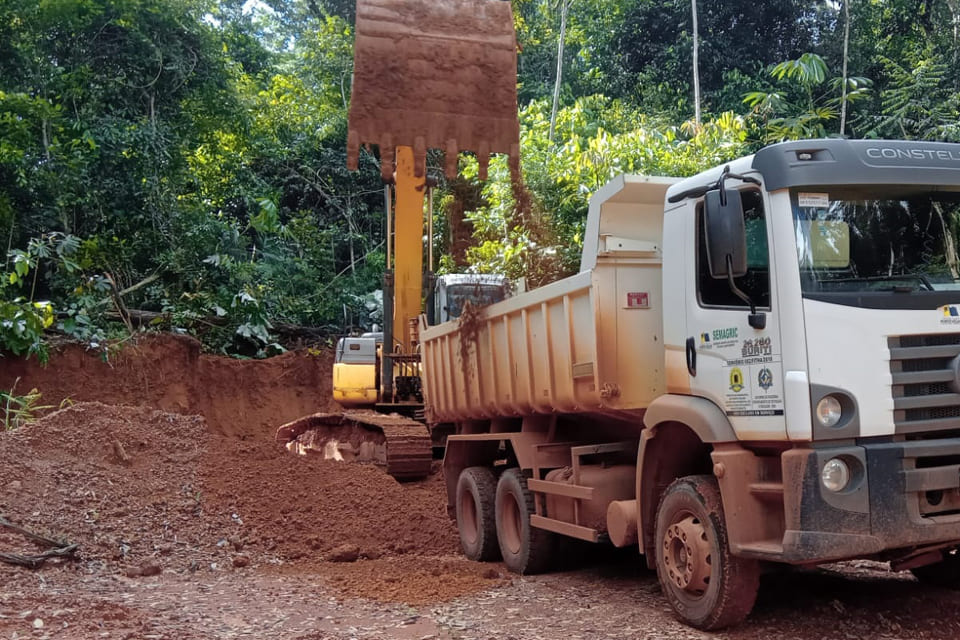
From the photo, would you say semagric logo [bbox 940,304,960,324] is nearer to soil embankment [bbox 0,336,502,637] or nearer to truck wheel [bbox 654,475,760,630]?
truck wheel [bbox 654,475,760,630]

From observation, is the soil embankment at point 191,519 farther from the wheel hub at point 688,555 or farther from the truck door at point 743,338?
the truck door at point 743,338

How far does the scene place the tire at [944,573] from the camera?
20.1ft

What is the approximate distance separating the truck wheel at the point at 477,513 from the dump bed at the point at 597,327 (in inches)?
38.6

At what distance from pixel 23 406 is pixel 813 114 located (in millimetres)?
13999

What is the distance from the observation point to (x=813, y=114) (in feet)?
54.6

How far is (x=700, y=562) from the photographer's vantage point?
17.8ft

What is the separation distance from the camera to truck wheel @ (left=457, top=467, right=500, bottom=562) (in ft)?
28.1

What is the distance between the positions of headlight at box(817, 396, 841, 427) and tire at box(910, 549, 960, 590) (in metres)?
1.85

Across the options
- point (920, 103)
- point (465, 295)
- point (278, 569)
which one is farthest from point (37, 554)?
point (920, 103)

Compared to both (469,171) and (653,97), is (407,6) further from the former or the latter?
(653,97)

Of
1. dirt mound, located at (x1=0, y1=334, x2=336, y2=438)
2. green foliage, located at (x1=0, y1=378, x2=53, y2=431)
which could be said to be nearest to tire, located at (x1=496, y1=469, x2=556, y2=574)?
green foliage, located at (x1=0, y1=378, x2=53, y2=431)

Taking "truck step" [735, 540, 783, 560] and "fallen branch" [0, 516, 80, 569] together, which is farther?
"fallen branch" [0, 516, 80, 569]

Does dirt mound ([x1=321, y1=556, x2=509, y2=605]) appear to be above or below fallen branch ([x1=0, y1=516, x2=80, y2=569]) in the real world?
below

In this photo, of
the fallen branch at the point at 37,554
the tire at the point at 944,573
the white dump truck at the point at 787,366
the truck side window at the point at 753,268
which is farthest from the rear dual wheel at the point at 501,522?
the fallen branch at the point at 37,554
